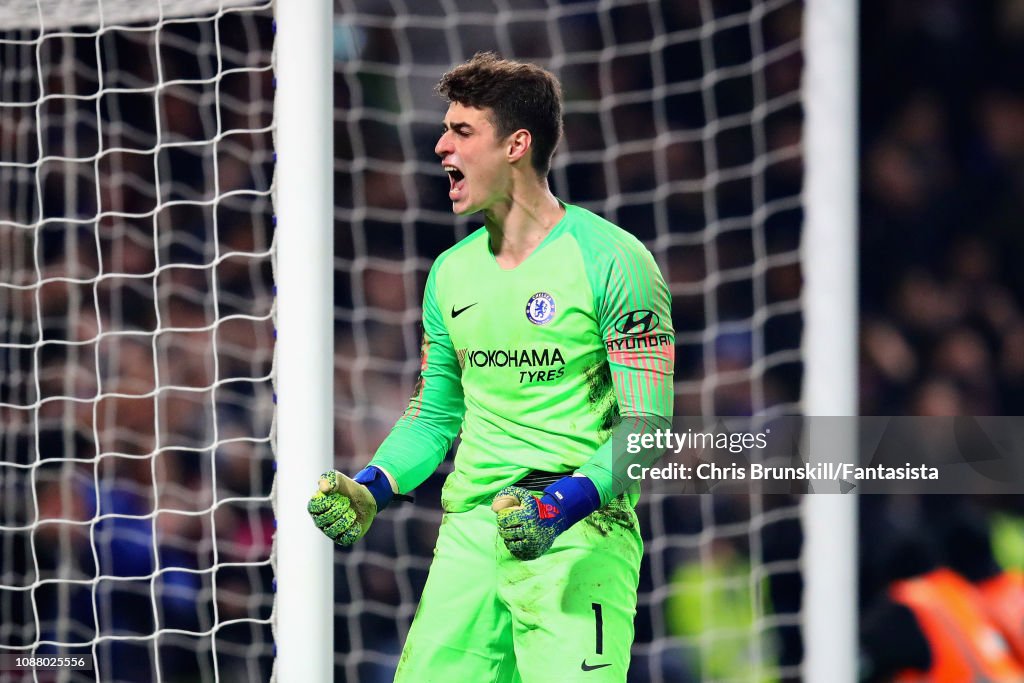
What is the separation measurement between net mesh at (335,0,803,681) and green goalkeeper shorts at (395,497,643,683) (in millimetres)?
1360

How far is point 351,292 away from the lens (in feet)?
11.3

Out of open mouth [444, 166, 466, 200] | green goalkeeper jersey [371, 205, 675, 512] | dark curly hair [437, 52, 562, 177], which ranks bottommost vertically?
green goalkeeper jersey [371, 205, 675, 512]

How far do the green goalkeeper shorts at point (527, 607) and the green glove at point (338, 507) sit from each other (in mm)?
159

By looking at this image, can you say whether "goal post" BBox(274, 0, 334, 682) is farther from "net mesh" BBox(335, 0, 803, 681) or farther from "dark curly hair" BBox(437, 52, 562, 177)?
"net mesh" BBox(335, 0, 803, 681)

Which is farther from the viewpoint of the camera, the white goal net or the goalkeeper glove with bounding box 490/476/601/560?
the white goal net

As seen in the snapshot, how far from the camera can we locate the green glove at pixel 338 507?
1749 mm

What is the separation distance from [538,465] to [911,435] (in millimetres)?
1430

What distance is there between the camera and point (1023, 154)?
3369 millimetres

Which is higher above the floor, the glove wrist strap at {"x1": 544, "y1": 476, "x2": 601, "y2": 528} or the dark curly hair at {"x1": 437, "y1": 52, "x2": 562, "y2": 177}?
the dark curly hair at {"x1": 437, "y1": 52, "x2": 562, "y2": 177}

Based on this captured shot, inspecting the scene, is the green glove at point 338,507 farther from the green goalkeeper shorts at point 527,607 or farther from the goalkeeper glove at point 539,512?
the goalkeeper glove at point 539,512

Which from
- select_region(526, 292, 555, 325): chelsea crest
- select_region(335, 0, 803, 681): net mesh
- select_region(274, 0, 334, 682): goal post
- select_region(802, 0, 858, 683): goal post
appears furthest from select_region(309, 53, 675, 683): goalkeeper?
select_region(335, 0, 803, 681): net mesh

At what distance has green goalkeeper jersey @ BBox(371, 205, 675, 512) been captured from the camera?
1726mm

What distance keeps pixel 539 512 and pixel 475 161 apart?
1.90 ft

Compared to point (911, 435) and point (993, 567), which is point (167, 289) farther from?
point (993, 567)
